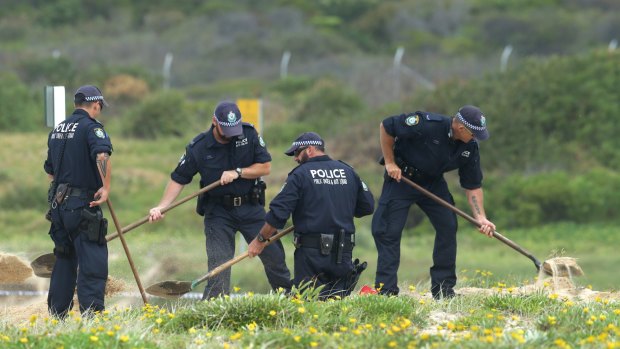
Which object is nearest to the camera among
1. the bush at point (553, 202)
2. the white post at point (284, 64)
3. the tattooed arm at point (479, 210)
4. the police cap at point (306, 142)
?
the police cap at point (306, 142)

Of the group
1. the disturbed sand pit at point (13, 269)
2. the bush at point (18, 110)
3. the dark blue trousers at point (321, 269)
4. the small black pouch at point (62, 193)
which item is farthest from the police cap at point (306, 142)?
the bush at point (18, 110)

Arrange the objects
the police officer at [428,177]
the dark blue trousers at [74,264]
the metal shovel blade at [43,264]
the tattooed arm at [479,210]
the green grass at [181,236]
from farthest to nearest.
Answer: the green grass at [181,236]
the metal shovel blade at [43,264]
the tattooed arm at [479,210]
the police officer at [428,177]
the dark blue trousers at [74,264]

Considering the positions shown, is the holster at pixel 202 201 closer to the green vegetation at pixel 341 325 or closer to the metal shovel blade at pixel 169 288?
Result: the metal shovel blade at pixel 169 288

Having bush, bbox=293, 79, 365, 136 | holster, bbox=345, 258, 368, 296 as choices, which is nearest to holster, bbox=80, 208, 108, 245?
holster, bbox=345, 258, 368, 296

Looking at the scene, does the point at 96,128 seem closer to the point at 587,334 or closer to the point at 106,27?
the point at 587,334

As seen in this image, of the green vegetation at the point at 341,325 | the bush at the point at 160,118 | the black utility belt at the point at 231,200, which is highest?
the bush at the point at 160,118

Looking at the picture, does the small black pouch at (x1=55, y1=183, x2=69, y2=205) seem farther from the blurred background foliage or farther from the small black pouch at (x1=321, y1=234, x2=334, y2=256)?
the blurred background foliage

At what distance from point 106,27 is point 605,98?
3303 centimetres

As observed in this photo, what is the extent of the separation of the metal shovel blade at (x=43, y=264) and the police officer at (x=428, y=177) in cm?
281

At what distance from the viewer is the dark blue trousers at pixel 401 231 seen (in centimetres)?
938

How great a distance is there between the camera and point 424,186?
9656 millimetres

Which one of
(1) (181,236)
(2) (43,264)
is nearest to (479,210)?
(2) (43,264)

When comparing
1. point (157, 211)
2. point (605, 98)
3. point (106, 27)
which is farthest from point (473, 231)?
point (106, 27)

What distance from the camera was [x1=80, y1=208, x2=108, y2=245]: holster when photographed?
350 inches
